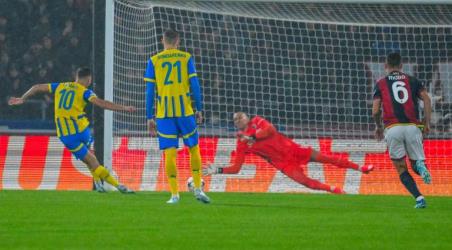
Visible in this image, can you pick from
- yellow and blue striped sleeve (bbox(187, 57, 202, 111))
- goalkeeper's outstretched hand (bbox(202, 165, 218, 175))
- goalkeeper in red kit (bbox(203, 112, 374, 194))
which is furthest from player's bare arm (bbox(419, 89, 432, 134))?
goalkeeper's outstretched hand (bbox(202, 165, 218, 175))

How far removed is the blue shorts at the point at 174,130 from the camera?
1270 centimetres

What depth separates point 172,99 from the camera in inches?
501

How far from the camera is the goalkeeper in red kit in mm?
16578

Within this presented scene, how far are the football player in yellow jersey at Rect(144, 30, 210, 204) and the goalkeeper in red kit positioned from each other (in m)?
3.63

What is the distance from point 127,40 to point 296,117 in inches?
129

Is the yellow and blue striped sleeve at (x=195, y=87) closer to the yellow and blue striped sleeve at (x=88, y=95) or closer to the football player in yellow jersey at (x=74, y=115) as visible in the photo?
the yellow and blue striped sleeve at (x=88, y=95)

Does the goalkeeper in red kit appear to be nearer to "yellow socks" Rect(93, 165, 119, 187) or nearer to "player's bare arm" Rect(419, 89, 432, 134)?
"yellow socks" Rect(93, 165, 119, 187)

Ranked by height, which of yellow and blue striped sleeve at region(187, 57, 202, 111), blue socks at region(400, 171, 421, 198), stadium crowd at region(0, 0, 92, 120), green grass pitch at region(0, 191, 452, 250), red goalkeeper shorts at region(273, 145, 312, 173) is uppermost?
stadium crowd at region(0, 0, 92, 120)

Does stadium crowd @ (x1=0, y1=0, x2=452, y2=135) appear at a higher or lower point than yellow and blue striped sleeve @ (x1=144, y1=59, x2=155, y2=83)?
higher

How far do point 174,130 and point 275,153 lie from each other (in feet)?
14.0

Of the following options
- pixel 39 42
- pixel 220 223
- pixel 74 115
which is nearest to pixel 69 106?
pixel 74 115

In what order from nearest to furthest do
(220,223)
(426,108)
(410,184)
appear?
(220,223) → (426,108) → (410,184)

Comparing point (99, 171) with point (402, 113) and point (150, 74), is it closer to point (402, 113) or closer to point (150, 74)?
point (150, 74)

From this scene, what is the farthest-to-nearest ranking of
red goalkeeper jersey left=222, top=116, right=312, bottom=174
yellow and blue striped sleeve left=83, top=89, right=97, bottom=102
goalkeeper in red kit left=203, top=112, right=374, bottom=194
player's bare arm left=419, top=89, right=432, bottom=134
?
red goalkeeper jersey left=222, top=116, right=312, bottom=174, goalkeeper in red kit left=203, top=112, right=374, bottom=194, yellow and blue striped sleeve left=83, top=89, right=97, bottom=102, player's bare arm left=419, top=89, right=432, bottom=134
